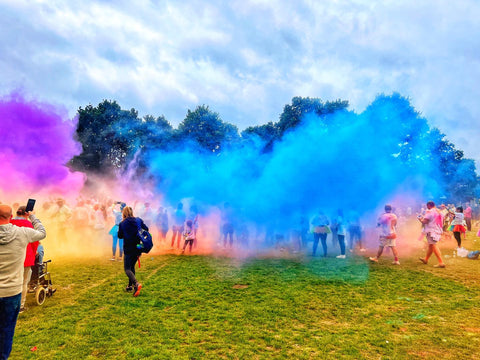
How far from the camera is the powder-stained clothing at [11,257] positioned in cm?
377

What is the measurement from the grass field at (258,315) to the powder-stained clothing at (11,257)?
1606 millimetres

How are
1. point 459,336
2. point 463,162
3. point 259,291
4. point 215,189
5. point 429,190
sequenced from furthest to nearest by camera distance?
point 463,162 < point 429,190 < point 215,189 < point 259,291 < point 459,336

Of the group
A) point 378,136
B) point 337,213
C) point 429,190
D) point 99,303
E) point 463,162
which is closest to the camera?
point 99,303

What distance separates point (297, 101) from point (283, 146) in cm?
1452

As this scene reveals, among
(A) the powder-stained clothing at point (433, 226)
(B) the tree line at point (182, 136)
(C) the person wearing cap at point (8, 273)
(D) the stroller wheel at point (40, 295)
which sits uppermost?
(B) the tree line at point (182, 136)

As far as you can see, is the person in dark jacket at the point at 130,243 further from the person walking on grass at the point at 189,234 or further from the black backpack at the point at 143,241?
the person walking on grass at the point at 189,234

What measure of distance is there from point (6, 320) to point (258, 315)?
14.9 ft

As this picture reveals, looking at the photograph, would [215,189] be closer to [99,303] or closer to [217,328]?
[99,303]

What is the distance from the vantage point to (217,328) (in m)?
5.68

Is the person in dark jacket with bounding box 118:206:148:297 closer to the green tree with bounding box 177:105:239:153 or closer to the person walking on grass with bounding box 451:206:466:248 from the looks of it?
the person walking on grass with bounding box 451:206:466:248

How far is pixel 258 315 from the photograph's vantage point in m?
6.29

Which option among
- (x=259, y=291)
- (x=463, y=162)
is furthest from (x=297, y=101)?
(x=463, y=162)

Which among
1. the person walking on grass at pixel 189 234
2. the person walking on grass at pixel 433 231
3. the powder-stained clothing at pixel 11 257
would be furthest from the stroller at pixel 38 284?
the person walking on grass at pixel 433 231

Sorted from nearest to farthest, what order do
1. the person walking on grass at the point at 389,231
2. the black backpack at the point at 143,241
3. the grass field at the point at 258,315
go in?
the grass field at the point at 258,315, the black backpack at the point at 143,241, the person walking on grass at the point at 389,231
